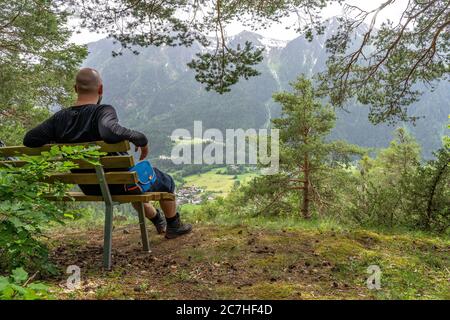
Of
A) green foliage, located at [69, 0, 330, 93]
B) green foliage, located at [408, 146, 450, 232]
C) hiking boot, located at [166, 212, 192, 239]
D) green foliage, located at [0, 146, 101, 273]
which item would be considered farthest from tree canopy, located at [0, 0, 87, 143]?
green foliage, located at [408, 146, 450, 232]

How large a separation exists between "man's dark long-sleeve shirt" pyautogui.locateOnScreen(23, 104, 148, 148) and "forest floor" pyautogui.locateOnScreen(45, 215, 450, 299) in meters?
1.35

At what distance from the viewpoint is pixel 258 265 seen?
167 inches

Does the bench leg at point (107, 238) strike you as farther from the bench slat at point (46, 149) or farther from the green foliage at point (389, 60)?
the green foliage at point (389, 60)

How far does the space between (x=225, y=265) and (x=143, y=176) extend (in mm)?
1335

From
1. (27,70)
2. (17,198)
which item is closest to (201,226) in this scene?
(17,198)

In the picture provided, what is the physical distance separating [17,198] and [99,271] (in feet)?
4.50

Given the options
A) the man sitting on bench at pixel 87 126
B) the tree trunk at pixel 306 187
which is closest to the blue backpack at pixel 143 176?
the man sitting on bench at pixel 87 126

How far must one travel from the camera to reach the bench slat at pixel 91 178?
3.93 m

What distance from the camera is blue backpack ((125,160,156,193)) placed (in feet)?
14.1

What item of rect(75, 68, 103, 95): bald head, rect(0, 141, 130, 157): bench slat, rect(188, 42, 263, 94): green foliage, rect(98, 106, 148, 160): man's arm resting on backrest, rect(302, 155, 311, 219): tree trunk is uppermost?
rect(188, 42, 263, 94): green foliage

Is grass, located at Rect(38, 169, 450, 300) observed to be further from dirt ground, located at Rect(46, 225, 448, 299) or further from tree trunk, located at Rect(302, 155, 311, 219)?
tree trunk, located at Rect(302, 155, 311, 219)

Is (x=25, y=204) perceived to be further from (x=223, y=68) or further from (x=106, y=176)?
(x=223, y=68)

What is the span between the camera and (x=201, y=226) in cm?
654
